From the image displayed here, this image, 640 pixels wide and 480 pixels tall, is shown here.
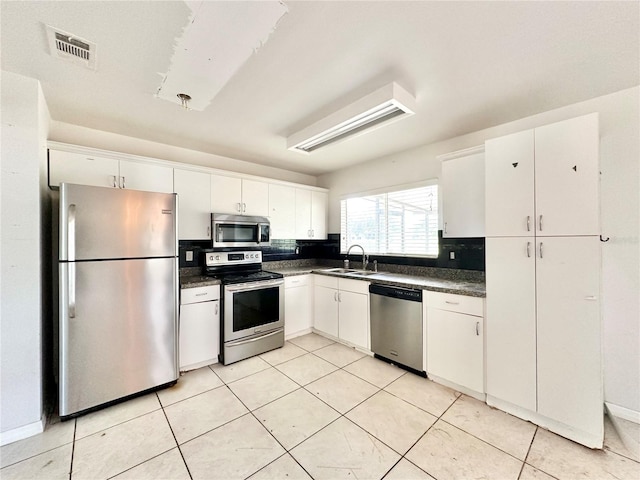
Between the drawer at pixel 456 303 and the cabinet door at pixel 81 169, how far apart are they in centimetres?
335

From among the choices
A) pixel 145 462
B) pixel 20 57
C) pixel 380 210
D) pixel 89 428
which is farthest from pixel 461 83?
pixel 89 428

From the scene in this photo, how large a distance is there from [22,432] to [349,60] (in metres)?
3.46

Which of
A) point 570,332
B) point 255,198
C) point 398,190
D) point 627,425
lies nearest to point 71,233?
point 255,198

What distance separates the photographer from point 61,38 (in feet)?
4.95

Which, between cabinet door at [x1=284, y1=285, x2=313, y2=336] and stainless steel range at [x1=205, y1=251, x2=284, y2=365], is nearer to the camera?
stainless steel range at [x1=205, y1=251, x2=284, y2=365]

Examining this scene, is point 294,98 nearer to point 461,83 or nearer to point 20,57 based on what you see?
point 461,83

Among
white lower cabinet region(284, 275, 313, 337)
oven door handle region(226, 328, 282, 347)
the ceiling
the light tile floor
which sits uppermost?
the ceiling

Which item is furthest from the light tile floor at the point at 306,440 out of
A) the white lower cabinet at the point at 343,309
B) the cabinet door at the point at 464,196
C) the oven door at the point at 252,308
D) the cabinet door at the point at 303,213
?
the cabinet door at the point at 303,213

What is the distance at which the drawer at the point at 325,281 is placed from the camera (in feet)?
11.4

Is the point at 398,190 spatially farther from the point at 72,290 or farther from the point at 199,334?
the point at 72,290

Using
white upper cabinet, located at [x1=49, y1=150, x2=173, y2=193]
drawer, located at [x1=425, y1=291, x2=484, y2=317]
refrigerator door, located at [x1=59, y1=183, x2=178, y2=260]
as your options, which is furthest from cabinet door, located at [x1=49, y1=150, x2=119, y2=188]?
drawer, located at [x1=425, y1=291, x2=484, y2=317]

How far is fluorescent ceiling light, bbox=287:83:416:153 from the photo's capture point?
193cm

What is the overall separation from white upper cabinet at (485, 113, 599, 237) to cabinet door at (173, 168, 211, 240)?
3019mm

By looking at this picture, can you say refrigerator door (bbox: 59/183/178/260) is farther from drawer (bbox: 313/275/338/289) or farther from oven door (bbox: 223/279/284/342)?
drawer (bbox: 313/275/338/289)
